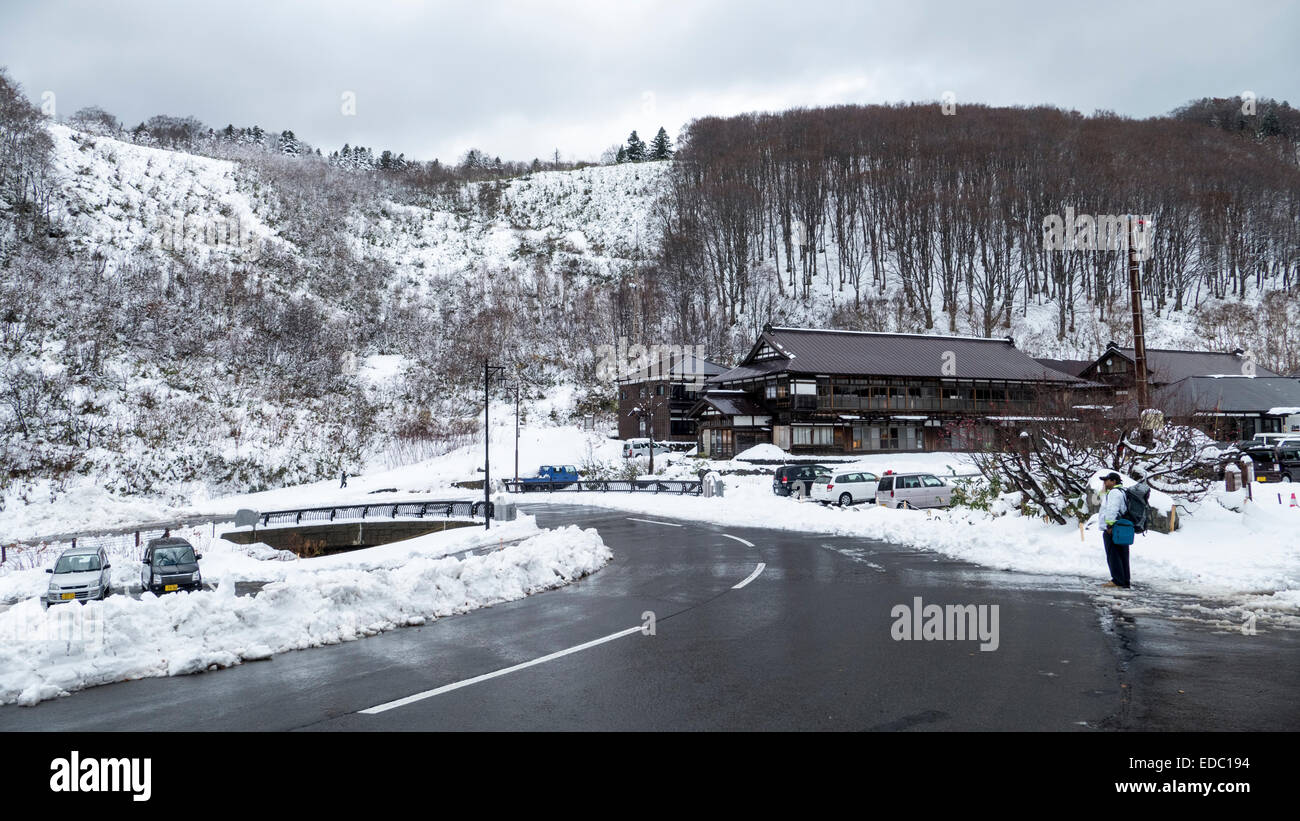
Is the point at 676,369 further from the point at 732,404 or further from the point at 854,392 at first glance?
the point at 854,392

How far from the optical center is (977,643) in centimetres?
805

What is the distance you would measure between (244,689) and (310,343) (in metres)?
65.0

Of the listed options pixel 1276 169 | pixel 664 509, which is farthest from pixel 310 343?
pixel 1276 169

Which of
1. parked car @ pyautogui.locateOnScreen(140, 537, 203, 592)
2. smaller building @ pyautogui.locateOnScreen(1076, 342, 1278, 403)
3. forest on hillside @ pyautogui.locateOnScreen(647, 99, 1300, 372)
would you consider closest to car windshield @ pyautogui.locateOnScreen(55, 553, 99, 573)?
parked car @ pyautogui.locateOnScreen(140, 537, 203, 592)

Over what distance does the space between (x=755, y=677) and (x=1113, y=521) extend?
7.40 m

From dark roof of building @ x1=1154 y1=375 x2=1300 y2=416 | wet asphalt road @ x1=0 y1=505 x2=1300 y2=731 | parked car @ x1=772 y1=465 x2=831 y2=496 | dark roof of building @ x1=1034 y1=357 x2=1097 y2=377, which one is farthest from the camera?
dark roof of building @ x1=1034 y1=357 x2=1097 y2=377

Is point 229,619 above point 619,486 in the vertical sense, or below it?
above

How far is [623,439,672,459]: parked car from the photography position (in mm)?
54603

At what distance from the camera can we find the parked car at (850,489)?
107ft

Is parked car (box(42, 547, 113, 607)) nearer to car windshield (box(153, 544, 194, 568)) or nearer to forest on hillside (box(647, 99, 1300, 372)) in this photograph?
car windshield (box(153, 544, 194, 568))

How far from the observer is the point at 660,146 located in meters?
131

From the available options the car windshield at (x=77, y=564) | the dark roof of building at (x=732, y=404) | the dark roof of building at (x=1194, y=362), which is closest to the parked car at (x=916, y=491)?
the car windshield at (x=77, y=564)

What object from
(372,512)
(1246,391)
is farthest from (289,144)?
(1246,391)

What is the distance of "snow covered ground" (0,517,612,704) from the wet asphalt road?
0.33 meters
